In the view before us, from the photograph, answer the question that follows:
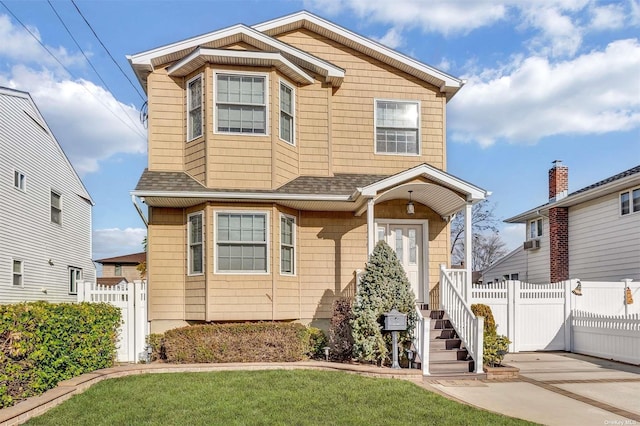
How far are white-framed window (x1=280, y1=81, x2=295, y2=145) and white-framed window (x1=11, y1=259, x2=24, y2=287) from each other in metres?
11.2

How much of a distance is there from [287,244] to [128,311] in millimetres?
3775

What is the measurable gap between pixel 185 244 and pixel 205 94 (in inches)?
135

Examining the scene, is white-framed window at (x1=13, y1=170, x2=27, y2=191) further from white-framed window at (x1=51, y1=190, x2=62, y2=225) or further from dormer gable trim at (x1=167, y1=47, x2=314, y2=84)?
dormer gable trim at (x1=167, y1=47, x2=314, y2=84)

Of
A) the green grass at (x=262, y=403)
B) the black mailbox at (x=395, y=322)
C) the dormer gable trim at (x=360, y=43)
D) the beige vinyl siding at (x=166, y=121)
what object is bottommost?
the green grass at (x=262, y=403)

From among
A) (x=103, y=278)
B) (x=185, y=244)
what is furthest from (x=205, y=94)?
(x=103, y=278)

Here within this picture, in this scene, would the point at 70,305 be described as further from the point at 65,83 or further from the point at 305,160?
the point at 65,83

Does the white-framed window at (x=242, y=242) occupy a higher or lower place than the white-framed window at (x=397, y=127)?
lower

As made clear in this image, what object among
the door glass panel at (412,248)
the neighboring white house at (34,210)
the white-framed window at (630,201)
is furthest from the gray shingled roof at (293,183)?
the white-framed window at (630,201)

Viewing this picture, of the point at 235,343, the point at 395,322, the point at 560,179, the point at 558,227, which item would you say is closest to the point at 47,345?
Answer: the point at 235,343

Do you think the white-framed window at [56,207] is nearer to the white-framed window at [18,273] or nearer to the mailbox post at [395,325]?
the white-framed window at [18,273]

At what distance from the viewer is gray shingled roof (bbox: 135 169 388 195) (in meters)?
10.6

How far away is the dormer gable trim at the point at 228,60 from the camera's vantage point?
10742 millimetres

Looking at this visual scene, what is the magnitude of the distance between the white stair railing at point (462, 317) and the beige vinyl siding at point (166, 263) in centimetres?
593

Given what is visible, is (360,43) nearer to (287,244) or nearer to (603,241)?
(287,244)
